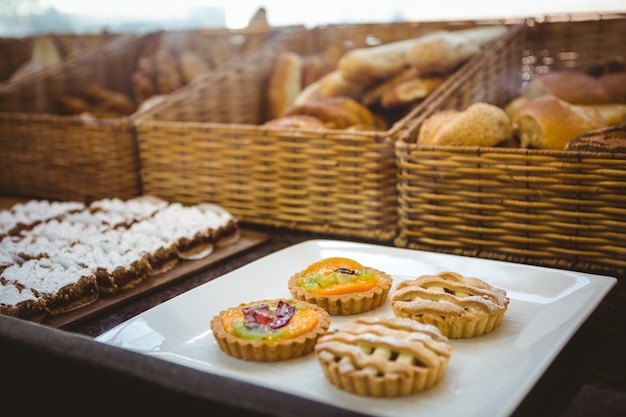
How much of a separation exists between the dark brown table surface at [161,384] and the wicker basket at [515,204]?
0.30 m

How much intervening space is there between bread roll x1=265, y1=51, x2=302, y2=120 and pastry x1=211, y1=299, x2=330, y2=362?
148 cm

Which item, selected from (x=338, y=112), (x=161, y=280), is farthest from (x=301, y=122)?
(x=161, y=280)

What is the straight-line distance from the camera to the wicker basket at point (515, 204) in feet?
4.82

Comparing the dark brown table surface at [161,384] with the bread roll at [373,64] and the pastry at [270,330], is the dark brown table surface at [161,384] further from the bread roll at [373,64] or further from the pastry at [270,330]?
the bread roll at [373,64]

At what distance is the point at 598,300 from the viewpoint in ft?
4.15

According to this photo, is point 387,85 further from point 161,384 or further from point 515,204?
point 161,384

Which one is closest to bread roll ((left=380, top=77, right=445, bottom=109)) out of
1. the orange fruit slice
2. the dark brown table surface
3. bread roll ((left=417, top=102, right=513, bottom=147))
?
bread roll ((left=417, top=102, right=513, bottom=147))

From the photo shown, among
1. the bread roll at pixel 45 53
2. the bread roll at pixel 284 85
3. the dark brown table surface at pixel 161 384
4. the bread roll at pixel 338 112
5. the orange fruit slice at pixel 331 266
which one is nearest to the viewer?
the dark brown table surface at pixel 161 384

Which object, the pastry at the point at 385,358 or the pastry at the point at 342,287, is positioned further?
the pastry at the point at 342,287

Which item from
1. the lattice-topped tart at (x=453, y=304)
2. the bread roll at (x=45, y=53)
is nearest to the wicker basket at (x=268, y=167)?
the lattice-topped tart at (x=453, y=304)

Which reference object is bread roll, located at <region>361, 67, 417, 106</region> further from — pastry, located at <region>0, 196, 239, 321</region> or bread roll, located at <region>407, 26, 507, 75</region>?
pastry, located at <region>0, 196, 239, 321</region>

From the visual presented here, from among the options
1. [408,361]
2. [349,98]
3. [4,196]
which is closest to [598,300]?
[408,361]

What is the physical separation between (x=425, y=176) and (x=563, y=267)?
40 centimetres

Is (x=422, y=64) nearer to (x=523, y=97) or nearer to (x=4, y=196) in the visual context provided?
(x=523, y=97)
